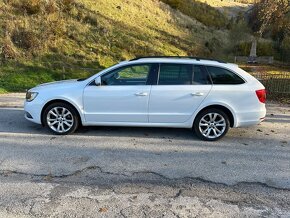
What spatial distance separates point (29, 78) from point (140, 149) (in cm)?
890

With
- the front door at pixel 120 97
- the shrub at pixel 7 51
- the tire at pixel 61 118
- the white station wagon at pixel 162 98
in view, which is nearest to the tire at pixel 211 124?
the white station wagon at pixel 162 98

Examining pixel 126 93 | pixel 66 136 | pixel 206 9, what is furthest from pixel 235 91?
pixel 206 9

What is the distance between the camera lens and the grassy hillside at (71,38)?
14164mm

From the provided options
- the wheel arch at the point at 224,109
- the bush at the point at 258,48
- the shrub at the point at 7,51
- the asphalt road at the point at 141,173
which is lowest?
the asphalt road at the point at 141,173

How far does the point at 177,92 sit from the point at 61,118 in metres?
2.36

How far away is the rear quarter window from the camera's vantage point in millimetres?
6324

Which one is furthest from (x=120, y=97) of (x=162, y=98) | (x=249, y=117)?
(x=249, y=117)

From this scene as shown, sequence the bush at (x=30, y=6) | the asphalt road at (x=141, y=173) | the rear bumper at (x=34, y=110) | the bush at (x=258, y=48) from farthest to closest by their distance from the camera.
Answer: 1. the bush at (x=258, y=48)
2. the bush at (x=30, y=6)
3. the rear bumper at (x=34, y=110)
4. the asphalt road at (x=141, y=173)

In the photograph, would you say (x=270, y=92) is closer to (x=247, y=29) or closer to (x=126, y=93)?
(x=126, y=93)

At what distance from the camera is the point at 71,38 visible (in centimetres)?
1805

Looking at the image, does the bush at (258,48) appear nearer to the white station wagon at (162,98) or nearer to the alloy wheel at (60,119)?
the white station wagon at (162,98)

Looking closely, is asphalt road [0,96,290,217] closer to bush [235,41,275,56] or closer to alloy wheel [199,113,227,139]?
alloy wheel [199,113,227,139]

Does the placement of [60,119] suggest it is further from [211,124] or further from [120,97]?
[211,124]

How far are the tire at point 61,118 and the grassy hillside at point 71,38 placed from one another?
6071 mm
